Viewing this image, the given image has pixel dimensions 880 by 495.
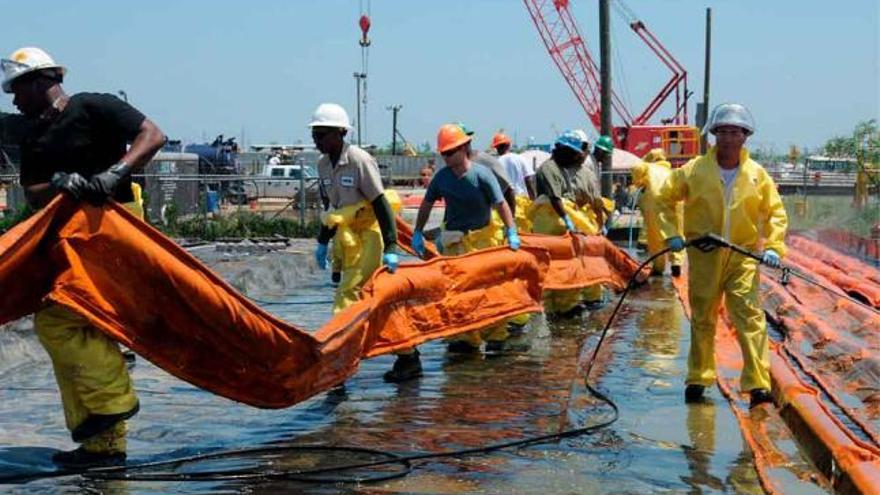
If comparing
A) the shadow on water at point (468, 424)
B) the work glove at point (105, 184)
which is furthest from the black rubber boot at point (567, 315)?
the work glove at point (105, 184)

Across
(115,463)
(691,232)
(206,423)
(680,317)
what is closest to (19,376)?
(206,423)

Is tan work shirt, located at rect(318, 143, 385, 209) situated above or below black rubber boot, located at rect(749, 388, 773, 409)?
above

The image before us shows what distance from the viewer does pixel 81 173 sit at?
5973mm

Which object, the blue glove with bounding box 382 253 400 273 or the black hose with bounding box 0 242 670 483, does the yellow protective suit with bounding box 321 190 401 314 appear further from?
the black hose with bounding box 0 242 670 483

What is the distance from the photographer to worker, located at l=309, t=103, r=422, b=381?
835 centimetres

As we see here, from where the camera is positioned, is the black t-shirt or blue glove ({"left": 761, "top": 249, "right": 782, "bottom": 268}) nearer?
the black t-shirt

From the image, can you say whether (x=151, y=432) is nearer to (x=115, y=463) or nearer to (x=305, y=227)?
(x=115, y=463)

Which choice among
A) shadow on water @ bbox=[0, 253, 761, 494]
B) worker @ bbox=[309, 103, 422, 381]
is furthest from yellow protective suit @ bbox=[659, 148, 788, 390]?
worker @ bbox=[309, 103, 422, 381]

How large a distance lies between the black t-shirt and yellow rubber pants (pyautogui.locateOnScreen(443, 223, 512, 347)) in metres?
4.57

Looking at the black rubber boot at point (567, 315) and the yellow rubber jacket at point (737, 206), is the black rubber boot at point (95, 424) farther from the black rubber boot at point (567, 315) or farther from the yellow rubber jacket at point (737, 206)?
the black rubber boot at point (567, 315)

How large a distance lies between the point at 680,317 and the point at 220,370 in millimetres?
Result: 7255

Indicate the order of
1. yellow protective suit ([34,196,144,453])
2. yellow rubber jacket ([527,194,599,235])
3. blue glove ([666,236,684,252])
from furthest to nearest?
yellow rubber jacket ([527,194,599,235]) < blue glove ([666,236,684,252]) < yellow protective suit ([34,196,144,453])

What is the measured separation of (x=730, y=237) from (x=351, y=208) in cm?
250

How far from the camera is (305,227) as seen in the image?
23.5 m
